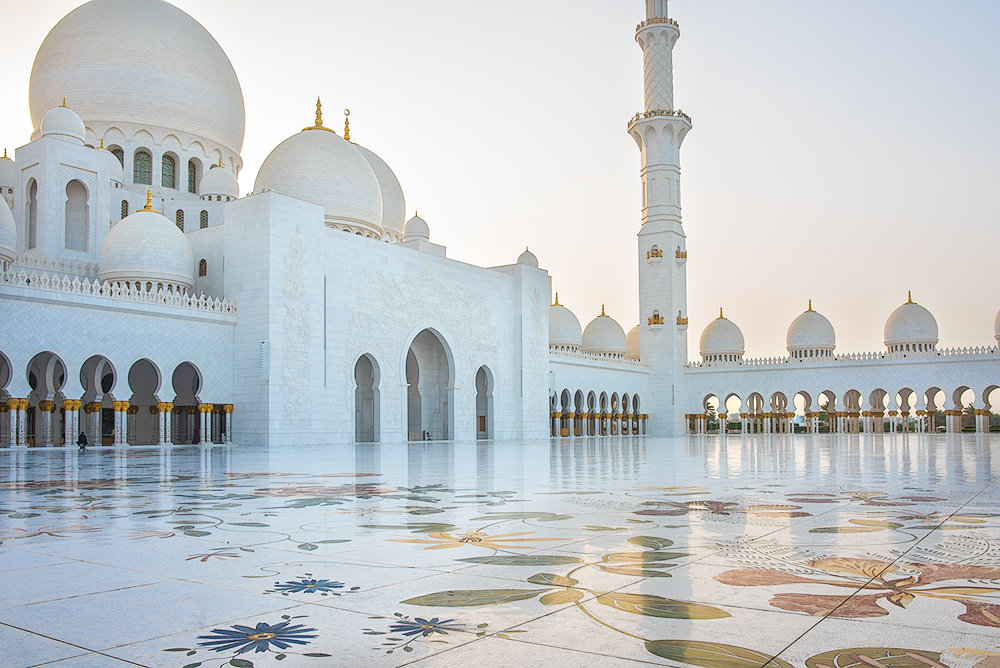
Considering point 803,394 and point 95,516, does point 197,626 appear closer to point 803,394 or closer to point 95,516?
point 95,516

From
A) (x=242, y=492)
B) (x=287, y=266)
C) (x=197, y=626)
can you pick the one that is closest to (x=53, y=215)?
(x=287, y=266)

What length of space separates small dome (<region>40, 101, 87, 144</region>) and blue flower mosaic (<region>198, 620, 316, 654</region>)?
2042 cm

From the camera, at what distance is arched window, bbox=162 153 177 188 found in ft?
72.0

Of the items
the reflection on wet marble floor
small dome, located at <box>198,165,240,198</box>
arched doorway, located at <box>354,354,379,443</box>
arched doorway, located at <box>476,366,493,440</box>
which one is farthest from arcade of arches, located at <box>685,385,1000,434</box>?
the reflection on wet marble floor

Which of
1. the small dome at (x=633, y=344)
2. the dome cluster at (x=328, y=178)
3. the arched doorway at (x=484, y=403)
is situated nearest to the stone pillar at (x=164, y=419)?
the dome cluster at (x=328, y=178)

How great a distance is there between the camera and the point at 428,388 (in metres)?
23.1

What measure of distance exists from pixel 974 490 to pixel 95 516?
189 inches

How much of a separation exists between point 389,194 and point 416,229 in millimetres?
1621

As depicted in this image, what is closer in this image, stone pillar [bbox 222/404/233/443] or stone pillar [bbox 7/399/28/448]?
stone pillar [bbox 7/399/28/448]

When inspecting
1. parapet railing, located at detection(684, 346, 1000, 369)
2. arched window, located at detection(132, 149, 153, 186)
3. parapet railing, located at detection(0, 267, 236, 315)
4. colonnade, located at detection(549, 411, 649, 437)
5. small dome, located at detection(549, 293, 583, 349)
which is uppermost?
arched window, located at detection(132, 149, 153, 186)

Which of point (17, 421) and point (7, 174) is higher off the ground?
point (7, 174)

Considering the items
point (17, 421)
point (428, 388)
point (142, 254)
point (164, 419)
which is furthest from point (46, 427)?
point (428, 388)

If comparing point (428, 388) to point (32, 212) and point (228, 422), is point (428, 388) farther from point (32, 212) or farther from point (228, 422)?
point (32, 212)

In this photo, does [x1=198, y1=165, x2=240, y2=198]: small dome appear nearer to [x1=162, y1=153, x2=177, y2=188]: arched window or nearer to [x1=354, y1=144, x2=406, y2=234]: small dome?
[x1=162, y1=153, x2=177, y2=188]: arched window
